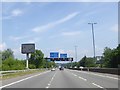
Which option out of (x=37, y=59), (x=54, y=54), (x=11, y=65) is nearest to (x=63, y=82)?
(x=11, y=65)

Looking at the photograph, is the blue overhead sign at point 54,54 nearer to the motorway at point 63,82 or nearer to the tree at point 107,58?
the tree at point 107,58

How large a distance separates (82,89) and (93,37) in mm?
71218

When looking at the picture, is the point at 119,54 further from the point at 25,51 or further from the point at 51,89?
the point at 51,89

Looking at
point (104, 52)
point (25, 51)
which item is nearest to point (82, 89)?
point (25, 51)

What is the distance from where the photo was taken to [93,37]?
91375 mm

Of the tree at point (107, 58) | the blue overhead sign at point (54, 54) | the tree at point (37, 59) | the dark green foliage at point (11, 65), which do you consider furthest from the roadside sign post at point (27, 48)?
the tree at point (37, 59)

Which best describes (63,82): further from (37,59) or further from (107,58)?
(37,59)

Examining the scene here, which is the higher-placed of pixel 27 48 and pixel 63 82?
pixel 27 48

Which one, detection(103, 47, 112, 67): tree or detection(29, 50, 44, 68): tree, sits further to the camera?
detection(29, 50, 44, 68): tree

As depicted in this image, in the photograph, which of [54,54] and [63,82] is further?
[54,54]

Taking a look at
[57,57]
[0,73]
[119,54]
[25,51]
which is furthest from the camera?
[57,57]

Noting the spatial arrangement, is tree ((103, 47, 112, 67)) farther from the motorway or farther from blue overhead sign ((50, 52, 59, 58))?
the motorway

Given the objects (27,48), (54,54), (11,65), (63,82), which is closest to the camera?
(63,82)

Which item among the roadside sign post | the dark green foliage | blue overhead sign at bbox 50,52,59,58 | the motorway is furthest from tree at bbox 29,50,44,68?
the motorway
